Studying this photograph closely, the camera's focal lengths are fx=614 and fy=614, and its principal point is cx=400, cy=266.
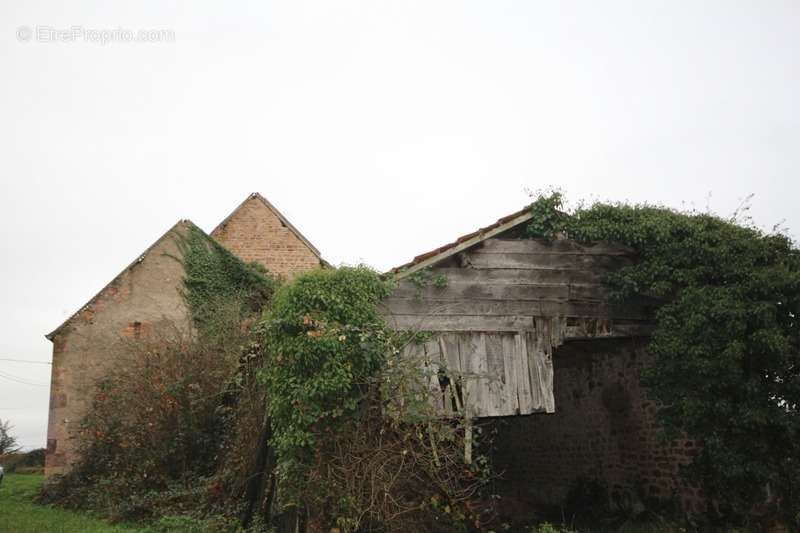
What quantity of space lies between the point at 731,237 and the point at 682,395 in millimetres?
2502

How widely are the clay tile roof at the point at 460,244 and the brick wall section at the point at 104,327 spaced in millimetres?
8463

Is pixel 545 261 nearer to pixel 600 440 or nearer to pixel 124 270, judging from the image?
pixel 600 440

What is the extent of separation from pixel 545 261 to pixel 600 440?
4.33 m

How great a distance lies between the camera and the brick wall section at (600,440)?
1048 centimetres

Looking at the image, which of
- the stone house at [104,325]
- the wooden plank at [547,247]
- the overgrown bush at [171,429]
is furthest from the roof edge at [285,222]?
the wooden plank at [547,247]

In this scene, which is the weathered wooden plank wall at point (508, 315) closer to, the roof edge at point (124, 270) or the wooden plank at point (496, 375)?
the wooden plank at point (496, 375)

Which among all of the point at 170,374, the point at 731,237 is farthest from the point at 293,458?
the point at 731,237

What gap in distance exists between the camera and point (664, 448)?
33.8 feet

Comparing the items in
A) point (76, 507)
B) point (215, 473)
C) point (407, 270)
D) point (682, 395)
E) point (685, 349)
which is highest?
point (407, 270)

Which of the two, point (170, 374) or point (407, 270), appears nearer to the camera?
point (407, 270)

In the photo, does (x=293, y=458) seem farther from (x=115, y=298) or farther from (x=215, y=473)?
(x=115, y=298)

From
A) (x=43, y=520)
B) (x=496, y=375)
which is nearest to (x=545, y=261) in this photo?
(x=496, y=375)

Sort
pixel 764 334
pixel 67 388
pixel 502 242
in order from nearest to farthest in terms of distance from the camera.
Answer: pixel 764 334 < pixel 502 242 < pixel 67 388

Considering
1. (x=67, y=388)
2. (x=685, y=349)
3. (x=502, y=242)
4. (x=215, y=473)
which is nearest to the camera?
(x=685, y=349)
